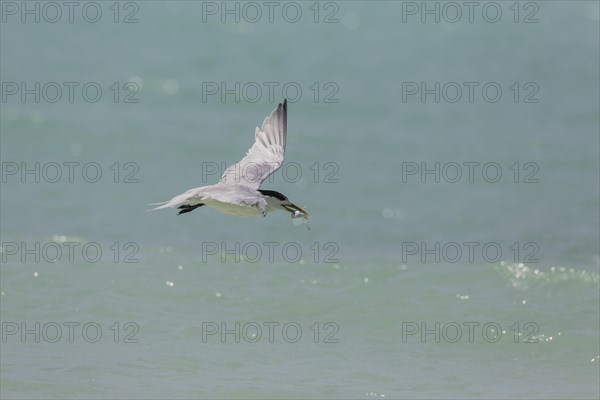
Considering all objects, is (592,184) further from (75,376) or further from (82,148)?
(75,376)

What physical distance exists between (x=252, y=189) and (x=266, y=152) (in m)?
1.68

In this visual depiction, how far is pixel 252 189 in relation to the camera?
28.9 feet

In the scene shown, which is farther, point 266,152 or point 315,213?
point 315,213

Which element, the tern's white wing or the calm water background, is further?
the calm water background

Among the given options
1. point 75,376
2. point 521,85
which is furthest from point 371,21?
point 75,376

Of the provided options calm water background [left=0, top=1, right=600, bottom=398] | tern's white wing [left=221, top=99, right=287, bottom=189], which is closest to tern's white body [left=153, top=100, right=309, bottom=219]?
tern's white wing [left=221, top=99, right=287, bottom=189]

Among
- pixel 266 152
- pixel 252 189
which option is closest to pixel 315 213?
pixel 266 152

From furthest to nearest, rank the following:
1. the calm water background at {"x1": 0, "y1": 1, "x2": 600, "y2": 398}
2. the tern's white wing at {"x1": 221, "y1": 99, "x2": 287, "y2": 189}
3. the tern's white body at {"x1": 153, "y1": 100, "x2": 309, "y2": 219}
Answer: the calm water background at {"x1": 0, "y1": 1, "x2": 600, "y2": 398}
the tern's white wing at {"x1": 221, "y1": 99, "x2": 287, "y2": 189}
the tern's white body at {"x1": 153, "y1": 100, "x2": 309, "y2": 219}

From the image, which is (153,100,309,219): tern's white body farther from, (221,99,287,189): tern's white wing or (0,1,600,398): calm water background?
(0,1,600,398): calm water background

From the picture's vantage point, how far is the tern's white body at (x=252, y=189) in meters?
8.38

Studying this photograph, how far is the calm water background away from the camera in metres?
10.8

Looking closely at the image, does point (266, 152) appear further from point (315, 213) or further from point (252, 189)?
point (315, 213)

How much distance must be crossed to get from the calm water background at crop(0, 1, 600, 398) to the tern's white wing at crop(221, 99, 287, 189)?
1.82 m

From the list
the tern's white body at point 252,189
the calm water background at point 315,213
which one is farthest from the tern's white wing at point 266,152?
the calm water background at point 315,213
